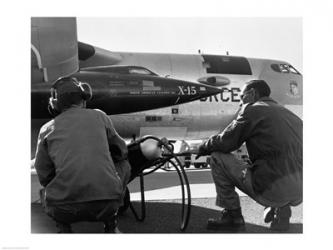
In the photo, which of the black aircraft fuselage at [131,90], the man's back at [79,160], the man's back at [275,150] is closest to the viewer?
the man's back at [79,160]

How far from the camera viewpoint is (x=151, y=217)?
11.3 ft

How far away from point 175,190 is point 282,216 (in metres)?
2.13

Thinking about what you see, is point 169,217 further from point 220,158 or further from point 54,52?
point 54,52

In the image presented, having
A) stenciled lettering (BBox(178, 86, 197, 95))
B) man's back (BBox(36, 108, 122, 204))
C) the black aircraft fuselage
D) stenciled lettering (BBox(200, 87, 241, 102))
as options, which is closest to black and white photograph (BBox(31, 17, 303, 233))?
man's back (BBox(36, 108, 122, 204))

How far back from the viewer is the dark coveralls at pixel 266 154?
112 inches

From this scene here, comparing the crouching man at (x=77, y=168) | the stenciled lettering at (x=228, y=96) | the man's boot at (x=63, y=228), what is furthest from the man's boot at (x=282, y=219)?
the stenciled lettering at (x=228, y=96)

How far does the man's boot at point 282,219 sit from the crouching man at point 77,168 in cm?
122

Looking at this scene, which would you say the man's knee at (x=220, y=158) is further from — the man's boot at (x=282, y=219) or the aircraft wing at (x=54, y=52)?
the aircraft wing at (x=54, y=52)

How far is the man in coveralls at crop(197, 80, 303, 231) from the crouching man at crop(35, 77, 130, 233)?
3.23 ft

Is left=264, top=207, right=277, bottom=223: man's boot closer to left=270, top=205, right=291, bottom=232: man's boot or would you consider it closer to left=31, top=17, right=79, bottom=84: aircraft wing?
left=270, top=205, right=291, bottom=232: man's boot

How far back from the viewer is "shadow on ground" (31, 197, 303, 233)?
285 centimetres

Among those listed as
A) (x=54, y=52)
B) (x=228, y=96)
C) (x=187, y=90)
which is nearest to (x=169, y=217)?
(x=54, y=52)
